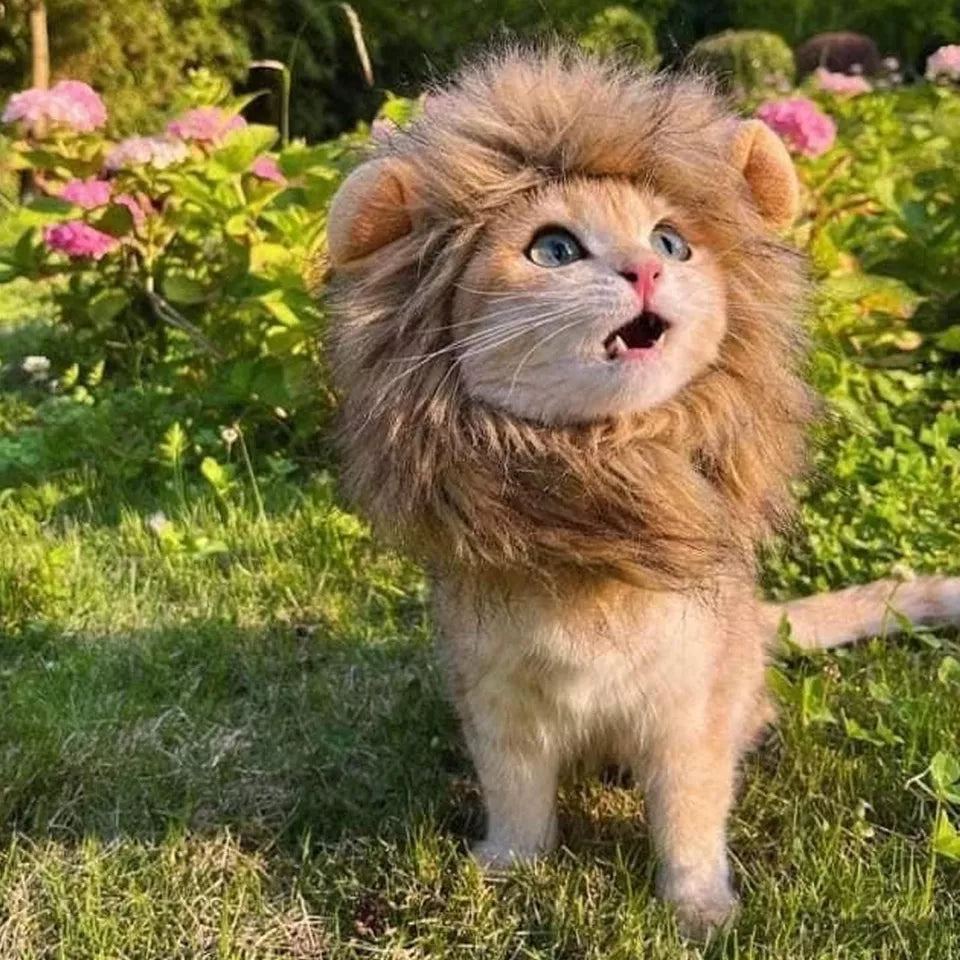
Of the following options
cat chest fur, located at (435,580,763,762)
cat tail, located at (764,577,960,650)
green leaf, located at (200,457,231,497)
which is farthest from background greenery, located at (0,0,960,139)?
cat chest fur, located at (435,580,763,762)

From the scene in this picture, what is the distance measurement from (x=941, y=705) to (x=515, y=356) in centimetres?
111

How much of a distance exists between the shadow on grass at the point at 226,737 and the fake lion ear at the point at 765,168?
1023 mm

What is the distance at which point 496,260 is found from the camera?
137 centimetres

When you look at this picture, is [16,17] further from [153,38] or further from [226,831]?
[226,831]

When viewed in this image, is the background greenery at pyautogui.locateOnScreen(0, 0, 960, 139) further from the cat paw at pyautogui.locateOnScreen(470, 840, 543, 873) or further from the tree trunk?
the cat paw at pyautogui.locateOnScreen(470, 840, 543, 873)

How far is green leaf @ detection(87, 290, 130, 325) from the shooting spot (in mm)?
3523

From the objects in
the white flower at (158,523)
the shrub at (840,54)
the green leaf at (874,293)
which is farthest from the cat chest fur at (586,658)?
the shrub at (840,54)

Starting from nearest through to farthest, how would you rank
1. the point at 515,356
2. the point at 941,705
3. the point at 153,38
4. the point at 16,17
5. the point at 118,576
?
the point at 515,356 < the point at 941,705 < the point at 118,576 < the point at 16,17 < the point at 153,38

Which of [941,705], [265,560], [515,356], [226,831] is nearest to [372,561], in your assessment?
[265,560]

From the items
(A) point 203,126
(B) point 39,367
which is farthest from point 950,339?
(B) point 39,367

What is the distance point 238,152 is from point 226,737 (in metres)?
1.60

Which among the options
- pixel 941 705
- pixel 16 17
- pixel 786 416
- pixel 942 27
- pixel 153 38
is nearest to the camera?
pixel 786 416

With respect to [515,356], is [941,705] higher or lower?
lower

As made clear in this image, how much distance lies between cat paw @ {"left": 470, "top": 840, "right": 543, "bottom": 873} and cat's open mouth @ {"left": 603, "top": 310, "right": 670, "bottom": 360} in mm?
800
